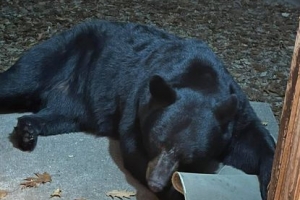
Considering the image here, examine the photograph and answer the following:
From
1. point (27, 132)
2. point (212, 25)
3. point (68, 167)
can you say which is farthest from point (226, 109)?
point (212, 25)

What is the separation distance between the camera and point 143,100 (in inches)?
145

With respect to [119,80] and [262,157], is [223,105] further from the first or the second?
[119,80]

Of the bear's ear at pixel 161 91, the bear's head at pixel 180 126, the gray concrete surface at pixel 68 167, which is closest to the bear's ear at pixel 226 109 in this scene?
the bear's head at pixel 180 126

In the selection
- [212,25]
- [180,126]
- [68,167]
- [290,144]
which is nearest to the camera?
[290,144]

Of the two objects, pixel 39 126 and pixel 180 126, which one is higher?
pixel 180 126

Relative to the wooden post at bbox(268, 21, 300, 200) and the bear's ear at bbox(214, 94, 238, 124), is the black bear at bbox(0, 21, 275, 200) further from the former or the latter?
the wooden post at bbox(268, 21, 300, 200)

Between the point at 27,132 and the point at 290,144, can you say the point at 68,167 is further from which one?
the point at 290,144

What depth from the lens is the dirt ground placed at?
19.1 feet

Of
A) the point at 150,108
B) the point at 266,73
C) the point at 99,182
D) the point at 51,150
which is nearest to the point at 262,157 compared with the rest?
the point at 150,108

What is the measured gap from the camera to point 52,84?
14.2 feet

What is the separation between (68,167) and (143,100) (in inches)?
23.3

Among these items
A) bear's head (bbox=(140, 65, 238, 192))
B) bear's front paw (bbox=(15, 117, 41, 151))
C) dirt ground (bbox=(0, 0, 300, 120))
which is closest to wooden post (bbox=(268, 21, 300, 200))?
bear's head (bbox=(140, 65, 238, 192))

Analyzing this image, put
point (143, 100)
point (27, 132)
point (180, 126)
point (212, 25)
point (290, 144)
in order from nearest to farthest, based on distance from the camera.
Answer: point (290, 144)
point (180, 126)
point (143, 100)
point (27, 132)
point (212, 25)

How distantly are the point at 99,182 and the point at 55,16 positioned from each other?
136 inches
